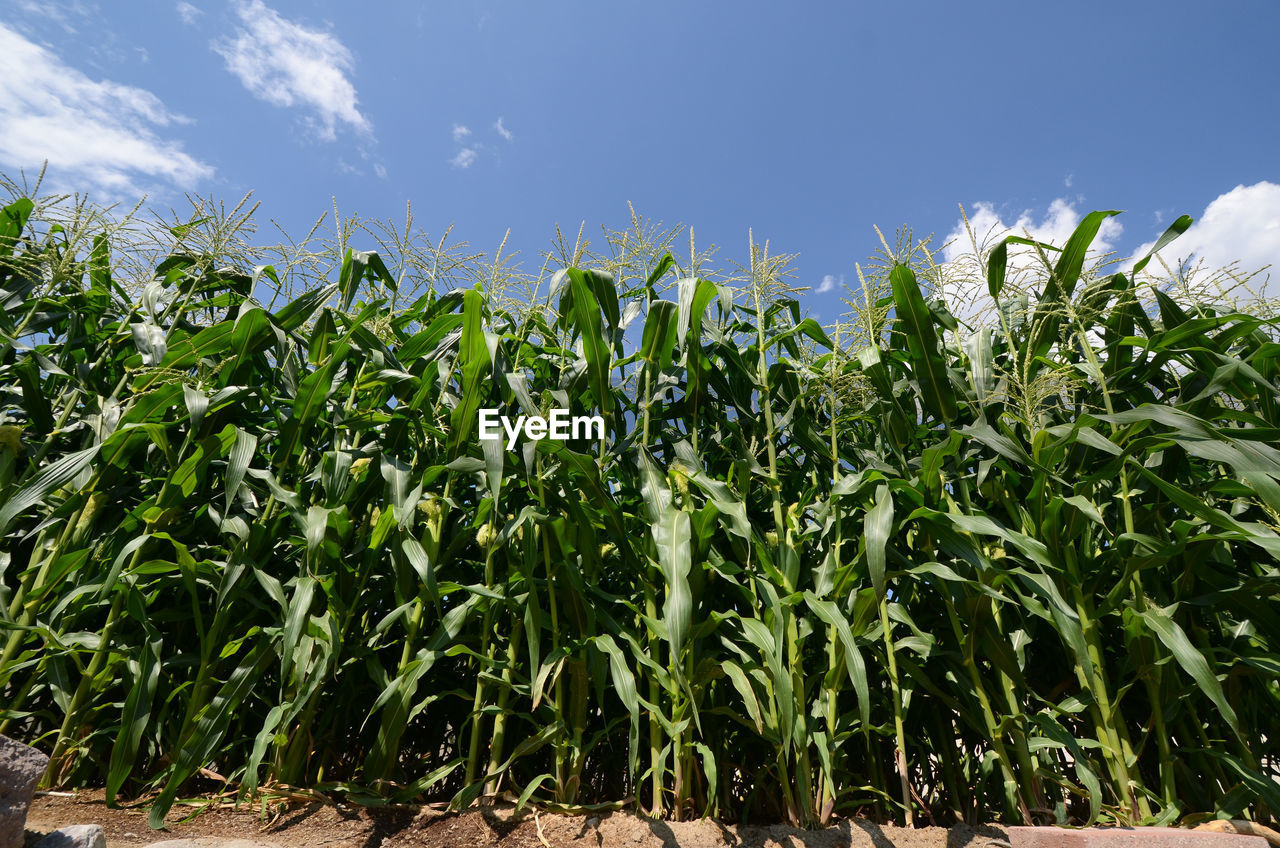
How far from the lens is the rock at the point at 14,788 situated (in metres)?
0.94

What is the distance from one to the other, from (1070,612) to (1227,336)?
2.52ft

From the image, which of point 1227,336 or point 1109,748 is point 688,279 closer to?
point 1227,336

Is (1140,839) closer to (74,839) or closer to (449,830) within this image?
(449,830)

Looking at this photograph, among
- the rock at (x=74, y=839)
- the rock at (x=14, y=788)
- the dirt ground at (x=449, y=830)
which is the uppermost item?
the rock at (x=14, y=788)

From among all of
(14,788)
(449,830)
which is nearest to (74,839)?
(14,788)

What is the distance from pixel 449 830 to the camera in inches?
53.7

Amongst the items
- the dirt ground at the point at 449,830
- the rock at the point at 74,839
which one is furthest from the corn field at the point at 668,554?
the rock at the point at 74,839

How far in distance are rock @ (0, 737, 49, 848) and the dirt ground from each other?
34 centimetres

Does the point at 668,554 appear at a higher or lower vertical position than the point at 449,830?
higher

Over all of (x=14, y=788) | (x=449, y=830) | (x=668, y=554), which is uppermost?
(x=668, y=554)

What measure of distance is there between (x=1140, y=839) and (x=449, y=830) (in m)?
1.32

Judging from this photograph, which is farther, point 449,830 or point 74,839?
point 449,830

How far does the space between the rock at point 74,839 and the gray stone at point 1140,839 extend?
1.60 metres

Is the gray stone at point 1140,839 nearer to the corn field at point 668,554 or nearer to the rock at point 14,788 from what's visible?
the corn field at point 668,554
